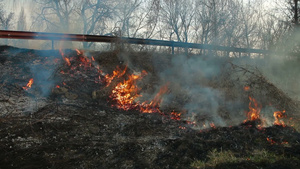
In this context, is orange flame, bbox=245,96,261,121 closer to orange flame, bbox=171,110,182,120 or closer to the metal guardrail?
orange flame, bbox=171,110,182,120

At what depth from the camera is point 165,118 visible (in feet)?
29.5

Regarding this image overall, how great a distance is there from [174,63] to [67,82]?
5.65 m

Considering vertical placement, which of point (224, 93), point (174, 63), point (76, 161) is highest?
point (174, 63)

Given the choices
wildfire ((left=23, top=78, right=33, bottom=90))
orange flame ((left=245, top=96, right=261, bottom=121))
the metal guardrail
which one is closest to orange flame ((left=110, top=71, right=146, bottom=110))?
the metal guardrail

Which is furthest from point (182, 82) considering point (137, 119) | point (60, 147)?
point (60, 147)

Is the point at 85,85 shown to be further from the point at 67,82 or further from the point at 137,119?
the point at 137,119

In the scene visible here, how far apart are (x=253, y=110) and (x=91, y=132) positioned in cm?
638

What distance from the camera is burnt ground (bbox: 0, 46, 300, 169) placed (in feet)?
18.5

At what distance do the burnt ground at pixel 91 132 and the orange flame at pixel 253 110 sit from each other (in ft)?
1.79

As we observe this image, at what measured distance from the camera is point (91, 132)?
7367 millimetres

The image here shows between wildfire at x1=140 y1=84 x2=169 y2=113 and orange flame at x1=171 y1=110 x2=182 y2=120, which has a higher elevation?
wildfire at x1=140 y1=84 x2=169 y2=113

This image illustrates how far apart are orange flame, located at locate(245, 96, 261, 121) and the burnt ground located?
1.79ft

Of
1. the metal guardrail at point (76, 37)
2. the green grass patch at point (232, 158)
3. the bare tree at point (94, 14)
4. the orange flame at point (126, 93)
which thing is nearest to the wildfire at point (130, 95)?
the orange flame at point (126, 93)

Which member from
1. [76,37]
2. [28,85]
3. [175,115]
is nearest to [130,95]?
[175,115]
